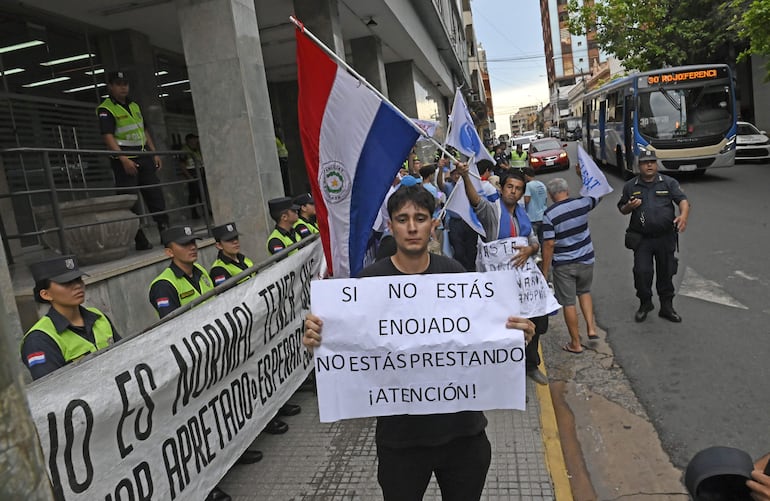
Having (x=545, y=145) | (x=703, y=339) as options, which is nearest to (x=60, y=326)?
(x=703, y=339)

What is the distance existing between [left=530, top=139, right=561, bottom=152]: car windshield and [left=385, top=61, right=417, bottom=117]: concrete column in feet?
24.4

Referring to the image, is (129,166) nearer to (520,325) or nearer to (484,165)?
(484,165)

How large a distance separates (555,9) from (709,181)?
395 feet

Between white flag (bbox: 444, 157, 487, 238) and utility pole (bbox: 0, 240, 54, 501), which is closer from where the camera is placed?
utility pole (bbox: 0, 240, 54, 501)

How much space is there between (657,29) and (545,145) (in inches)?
282

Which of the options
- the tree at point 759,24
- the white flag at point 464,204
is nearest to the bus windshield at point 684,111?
the tree at point 759,24

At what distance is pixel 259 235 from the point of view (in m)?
7.73

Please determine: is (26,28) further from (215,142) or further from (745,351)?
(745,351)

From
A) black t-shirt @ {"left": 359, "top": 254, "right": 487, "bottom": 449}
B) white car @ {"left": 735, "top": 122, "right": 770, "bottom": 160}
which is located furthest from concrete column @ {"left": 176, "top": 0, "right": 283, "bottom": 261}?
white car @ {"left": 735, "top": 122, "right": 770, "bottom": 160}

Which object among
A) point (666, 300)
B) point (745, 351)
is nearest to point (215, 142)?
point (666, 300)

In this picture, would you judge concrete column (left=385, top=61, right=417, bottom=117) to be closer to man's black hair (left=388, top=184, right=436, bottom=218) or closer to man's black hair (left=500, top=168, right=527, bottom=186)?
man's black hair (left=500, top=168, right=527, bottom=186)

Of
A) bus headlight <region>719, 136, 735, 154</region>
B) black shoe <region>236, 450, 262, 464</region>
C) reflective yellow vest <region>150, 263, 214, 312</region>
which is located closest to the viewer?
black shoe <region>236, 450, 262, 464</region>

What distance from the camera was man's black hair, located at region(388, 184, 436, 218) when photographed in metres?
2.61

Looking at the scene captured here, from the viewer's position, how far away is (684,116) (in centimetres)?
1659
